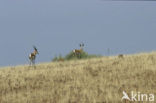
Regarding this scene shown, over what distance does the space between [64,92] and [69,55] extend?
98.8 ft

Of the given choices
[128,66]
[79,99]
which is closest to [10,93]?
[79,99]

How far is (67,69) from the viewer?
→ 80.1 ft

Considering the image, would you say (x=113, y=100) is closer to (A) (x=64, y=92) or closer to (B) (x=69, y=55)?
(A) (x=64, y=92)

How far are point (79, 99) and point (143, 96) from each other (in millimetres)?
2388

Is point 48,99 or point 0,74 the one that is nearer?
point 48,99

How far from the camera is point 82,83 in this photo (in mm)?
19469

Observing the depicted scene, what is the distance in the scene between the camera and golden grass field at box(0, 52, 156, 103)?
16.5 metres

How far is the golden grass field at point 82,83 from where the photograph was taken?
16469 millimetres

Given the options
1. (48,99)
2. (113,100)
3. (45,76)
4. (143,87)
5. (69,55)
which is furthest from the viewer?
(69,55)

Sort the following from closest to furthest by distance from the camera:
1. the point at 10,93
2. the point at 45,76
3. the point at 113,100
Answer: the point at 113,100, the point at 10,93, the point at 45,76

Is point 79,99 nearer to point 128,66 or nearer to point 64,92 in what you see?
point 64,92

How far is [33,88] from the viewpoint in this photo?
19.7m

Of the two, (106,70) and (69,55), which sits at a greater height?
(69,55)

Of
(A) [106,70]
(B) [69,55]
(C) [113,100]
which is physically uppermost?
(B) [69,55]
